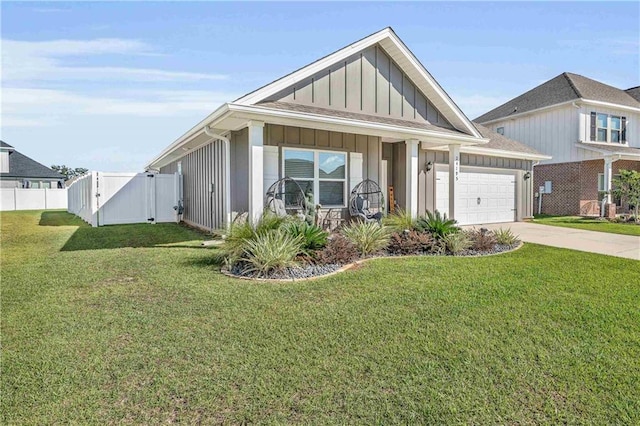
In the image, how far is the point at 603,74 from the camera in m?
22.7

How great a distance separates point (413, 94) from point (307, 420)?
971cm

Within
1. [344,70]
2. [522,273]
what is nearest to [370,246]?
[522,273]

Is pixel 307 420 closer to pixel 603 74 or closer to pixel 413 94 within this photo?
pixel 413 94

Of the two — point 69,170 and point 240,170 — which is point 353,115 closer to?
point 240,170

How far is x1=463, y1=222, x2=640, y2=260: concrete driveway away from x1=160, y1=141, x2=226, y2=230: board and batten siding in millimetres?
8431

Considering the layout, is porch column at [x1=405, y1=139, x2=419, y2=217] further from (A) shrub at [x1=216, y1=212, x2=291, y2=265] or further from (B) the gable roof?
(A) shrub at [x1=216, y1=212, x2=291, y2=265]

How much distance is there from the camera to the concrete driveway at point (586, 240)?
27.2 feet

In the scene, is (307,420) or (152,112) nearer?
(307,420)

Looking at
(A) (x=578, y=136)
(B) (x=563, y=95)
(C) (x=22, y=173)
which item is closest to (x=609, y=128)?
(A) (x=578, y=136)

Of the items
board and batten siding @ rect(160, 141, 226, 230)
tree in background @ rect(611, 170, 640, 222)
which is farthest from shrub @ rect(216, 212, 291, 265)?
tree in background @ rect(611, 170, 640, 222)

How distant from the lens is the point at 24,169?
101 ft

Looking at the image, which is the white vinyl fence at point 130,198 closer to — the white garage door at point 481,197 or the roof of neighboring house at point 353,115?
the roof of neighboring house at point 353,115

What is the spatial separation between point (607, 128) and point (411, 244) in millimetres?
18285

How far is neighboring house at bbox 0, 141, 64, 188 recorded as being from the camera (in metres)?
29.2
